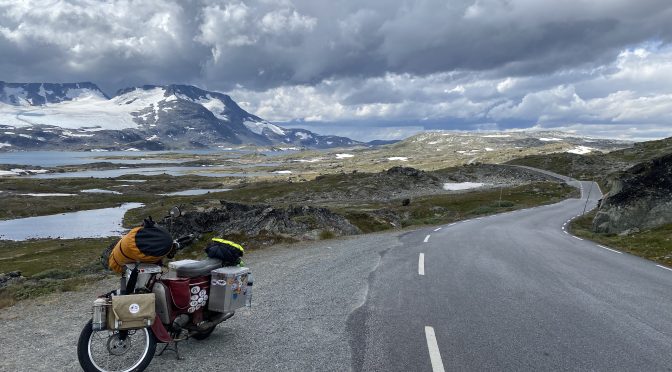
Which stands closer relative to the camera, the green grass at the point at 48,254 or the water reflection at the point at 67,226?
the green grass at the point at 48,254

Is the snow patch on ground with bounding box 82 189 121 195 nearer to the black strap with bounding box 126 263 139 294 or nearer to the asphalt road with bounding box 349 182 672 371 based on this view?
the asphalt road with bounding box 349 182 672 371

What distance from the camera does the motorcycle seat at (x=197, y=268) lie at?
7.25 metres

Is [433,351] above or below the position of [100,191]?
above

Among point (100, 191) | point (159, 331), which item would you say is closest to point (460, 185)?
point (100, 191)

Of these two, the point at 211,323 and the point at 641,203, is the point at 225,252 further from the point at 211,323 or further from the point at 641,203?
the point at 641,203

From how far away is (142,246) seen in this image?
257 inches

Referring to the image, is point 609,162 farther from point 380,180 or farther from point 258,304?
point 258,304

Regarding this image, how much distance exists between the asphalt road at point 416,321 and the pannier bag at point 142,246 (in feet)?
5.53

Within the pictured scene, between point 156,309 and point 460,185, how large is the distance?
11345cm

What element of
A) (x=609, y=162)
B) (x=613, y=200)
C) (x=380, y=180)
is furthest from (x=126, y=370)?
(x=609, y=162)

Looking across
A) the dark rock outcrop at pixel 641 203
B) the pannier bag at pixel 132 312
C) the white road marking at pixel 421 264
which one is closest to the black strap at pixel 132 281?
the pannier bag at pixel 132 312

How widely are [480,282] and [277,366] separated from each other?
24.6 ft

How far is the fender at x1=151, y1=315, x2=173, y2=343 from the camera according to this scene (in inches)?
260

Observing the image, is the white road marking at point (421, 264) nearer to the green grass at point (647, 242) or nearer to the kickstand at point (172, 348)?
the kickstand at point (172, 348)
